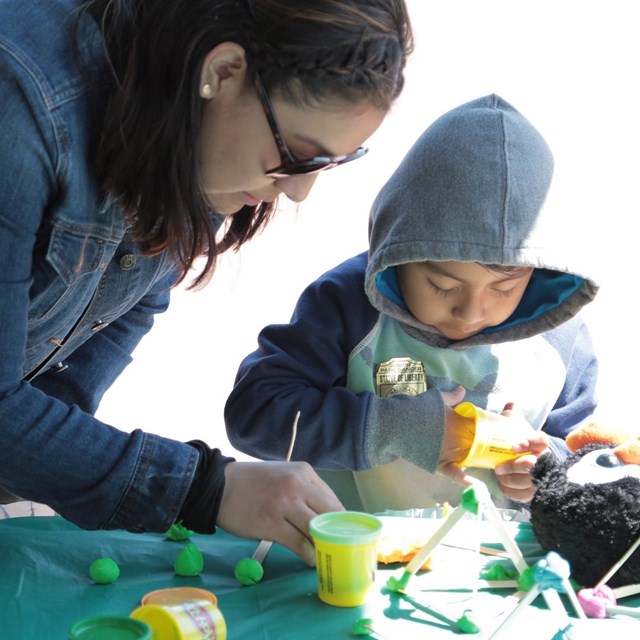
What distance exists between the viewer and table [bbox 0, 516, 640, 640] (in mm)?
1002

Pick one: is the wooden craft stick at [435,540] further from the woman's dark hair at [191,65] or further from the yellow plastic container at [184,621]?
the woman's dark hair at [191,65]

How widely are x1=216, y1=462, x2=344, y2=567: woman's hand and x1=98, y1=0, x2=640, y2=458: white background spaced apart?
158cm

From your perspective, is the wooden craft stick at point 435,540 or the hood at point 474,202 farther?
the hood at point 474,202

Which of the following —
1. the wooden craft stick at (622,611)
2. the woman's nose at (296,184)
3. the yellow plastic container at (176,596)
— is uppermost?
the woman's nose at (296,184)

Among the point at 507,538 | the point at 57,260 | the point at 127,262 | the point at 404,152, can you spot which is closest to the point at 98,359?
the point at 127,262

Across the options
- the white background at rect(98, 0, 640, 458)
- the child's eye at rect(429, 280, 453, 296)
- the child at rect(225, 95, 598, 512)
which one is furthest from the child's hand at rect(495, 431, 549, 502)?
the white background at rect(98, 0, 640, 458)

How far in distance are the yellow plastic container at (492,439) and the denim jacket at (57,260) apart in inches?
17.8

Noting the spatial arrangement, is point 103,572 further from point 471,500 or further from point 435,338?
point 435,338

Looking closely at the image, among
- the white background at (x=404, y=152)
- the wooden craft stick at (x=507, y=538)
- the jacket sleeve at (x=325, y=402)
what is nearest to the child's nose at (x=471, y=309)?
the jacket sleeve at (x=325, y=402)

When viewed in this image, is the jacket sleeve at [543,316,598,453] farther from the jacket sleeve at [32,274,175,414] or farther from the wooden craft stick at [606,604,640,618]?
the jacket sleeve at [32,274,175,414]

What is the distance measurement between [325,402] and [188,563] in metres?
0.46

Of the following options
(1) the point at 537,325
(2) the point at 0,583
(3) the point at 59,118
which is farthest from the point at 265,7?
(1) the point at 537,325

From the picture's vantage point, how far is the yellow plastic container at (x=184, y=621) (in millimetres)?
920

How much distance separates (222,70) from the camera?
1.02 meters
